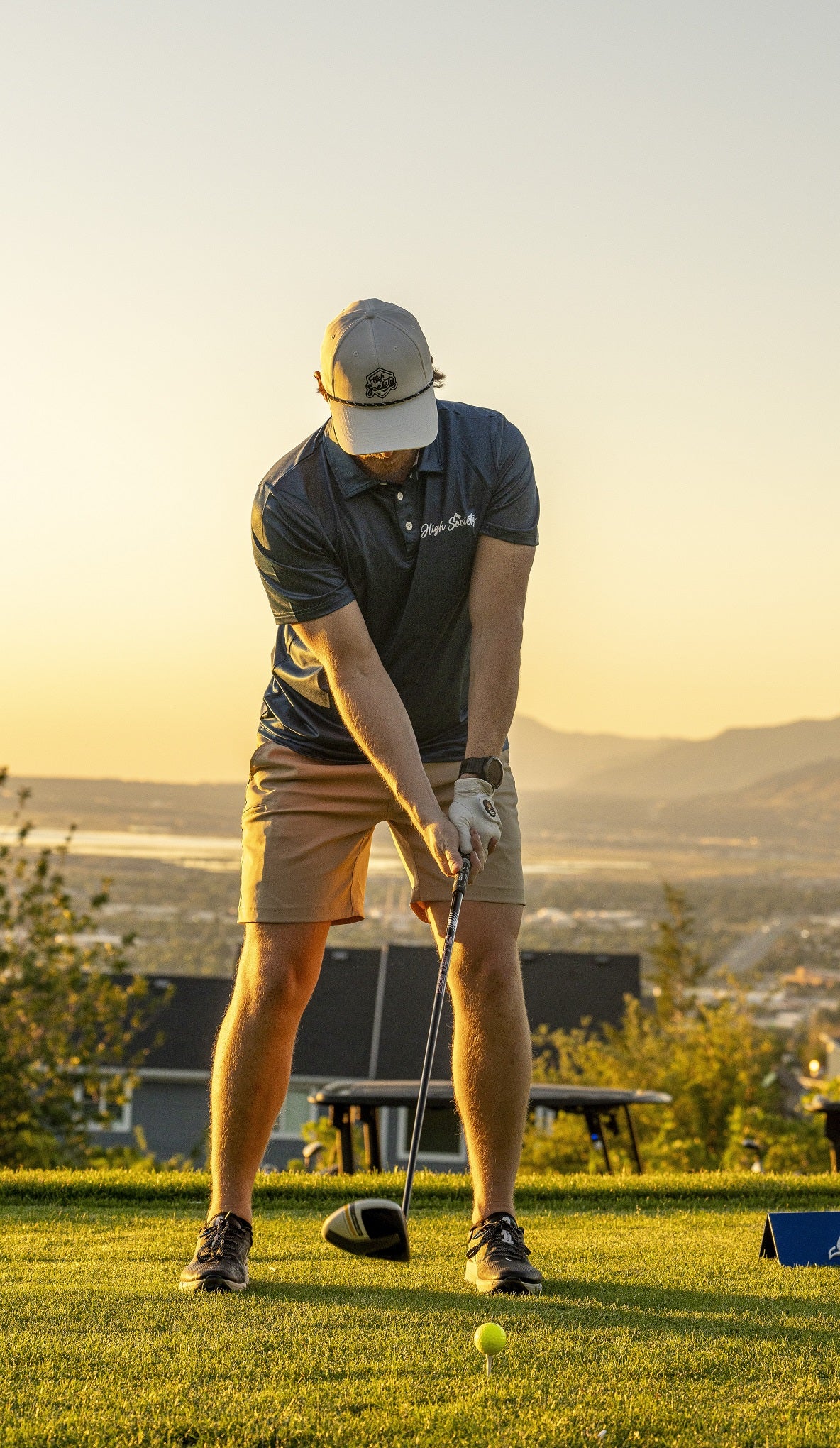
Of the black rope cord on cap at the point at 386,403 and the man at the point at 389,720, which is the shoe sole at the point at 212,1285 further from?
the black rope cord on cap at the point at 386,403

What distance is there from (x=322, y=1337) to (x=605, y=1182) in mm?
2796

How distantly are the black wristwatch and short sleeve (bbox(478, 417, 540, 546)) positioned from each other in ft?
1.97

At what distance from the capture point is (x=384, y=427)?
3488mm

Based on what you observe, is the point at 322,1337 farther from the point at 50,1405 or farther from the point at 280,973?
the point at 280,973

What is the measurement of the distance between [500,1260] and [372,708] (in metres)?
1.36

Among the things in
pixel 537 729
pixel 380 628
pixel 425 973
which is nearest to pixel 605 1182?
pixel 380 628

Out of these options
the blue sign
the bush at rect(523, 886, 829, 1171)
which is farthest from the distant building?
the blue sign

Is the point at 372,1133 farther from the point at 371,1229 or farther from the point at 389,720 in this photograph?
the point at 371,1229

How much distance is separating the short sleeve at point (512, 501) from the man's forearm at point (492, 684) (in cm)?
25

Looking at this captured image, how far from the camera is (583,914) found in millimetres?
48062

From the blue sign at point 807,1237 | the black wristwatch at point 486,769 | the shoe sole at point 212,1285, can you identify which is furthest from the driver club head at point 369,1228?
the black wristwatch at point 486,769

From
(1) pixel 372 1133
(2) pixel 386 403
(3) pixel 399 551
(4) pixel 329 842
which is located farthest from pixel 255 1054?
(1) pixel 372 1133

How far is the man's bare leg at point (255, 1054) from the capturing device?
3467 mm

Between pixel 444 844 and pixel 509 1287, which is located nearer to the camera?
pixel 509 1287
